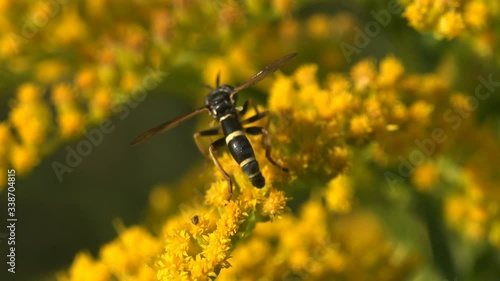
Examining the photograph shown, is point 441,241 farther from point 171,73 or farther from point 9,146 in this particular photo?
point 9,146

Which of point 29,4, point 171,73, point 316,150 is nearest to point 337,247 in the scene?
point 316,150

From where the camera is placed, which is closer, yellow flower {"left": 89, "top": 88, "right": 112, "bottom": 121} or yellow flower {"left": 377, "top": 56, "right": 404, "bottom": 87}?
yellow flower {"left": 377, "top": 56, "right": 404, "bottom": 87}

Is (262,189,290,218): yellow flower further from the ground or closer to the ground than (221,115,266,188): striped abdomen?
closer to the ground

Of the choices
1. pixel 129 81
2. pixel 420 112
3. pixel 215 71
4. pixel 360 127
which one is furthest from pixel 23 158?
pixel 420 112

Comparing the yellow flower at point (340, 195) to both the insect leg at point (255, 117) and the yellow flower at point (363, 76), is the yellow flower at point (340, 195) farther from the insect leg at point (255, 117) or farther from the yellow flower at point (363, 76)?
the insect leg at point (255, 117)

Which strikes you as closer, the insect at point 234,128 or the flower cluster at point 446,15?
the insect at point 234,128

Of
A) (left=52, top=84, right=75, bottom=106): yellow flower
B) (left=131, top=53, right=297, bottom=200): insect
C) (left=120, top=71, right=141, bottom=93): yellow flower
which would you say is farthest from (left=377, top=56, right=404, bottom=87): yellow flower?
(left=52, top=84, right=75, bottom=106): yellow flower

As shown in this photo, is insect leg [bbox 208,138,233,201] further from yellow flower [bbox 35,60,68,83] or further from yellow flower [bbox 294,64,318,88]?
yellow flower [bbox 35,60,68,83]

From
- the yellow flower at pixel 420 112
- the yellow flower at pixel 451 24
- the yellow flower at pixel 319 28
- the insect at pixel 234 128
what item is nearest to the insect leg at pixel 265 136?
the insect at pixel 234 128
